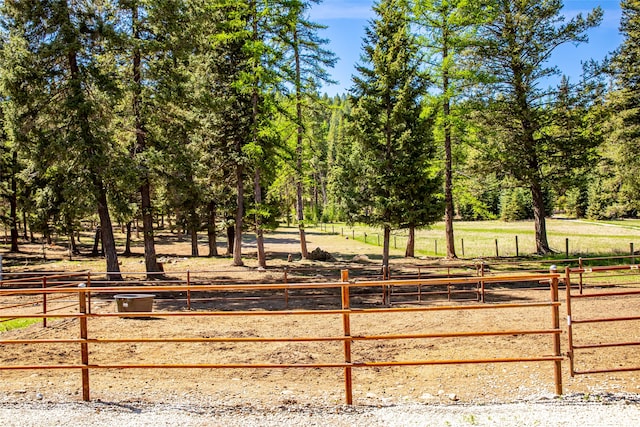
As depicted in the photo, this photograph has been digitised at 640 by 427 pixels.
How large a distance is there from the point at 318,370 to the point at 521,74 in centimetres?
2189

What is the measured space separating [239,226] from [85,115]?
963 centimetres

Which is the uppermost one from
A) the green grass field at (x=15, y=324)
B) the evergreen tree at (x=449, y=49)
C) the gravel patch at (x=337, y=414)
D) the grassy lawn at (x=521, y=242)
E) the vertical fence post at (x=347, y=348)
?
the evergreen tree at (x=449, y=49)

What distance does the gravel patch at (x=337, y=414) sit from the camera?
486cm

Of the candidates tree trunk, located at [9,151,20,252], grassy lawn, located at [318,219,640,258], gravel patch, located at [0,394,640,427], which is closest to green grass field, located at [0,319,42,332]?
gravel patch, located at [0,394,640,427]

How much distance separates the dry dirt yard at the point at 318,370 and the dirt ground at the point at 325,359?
0.06 ft

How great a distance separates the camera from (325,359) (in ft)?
27.3

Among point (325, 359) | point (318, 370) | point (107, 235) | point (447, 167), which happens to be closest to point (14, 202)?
point (107, 235)

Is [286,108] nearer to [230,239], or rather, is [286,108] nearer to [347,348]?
[230,239]

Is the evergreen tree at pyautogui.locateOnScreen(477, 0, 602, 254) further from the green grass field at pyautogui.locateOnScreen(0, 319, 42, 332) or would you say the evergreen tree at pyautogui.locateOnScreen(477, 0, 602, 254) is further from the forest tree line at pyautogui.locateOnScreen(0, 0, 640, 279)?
the green grass field at pyautogui.locateOnScreen(0, 319, 42, 332)

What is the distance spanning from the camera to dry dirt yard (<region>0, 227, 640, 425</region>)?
5930 millimetres

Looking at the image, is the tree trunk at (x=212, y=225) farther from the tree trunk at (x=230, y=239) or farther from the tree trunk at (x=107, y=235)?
the tree trunk at (x=107, y=235)

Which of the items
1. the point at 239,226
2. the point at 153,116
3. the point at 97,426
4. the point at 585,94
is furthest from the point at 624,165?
the point at 97,426

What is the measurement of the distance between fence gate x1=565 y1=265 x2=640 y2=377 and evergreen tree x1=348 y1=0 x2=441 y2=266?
874cm

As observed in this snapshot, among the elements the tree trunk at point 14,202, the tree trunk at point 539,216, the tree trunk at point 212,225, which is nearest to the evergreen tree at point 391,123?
the tree trunk at point 539,216
